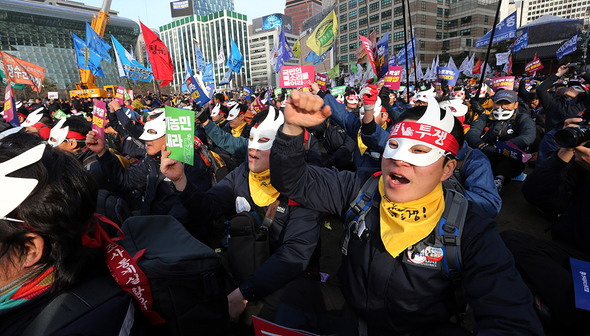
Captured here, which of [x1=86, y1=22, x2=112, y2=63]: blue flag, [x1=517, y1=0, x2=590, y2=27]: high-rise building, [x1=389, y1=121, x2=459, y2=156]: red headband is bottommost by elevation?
[x1=389, y1=121, x2=459, y2=156]: red headband

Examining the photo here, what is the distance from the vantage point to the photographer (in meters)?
2.29

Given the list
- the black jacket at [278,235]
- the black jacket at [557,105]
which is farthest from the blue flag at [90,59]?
the black jacket at [557,105]

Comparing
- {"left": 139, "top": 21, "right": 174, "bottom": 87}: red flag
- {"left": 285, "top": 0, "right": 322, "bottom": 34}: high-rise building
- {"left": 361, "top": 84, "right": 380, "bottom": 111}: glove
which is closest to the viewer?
{"left": 361, "top": 84, "right": 380, "bottom": 111}: glove

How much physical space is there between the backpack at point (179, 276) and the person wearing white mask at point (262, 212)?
445mm

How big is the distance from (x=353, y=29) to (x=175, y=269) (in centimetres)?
7677

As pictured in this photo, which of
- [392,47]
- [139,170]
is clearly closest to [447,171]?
[139,170]

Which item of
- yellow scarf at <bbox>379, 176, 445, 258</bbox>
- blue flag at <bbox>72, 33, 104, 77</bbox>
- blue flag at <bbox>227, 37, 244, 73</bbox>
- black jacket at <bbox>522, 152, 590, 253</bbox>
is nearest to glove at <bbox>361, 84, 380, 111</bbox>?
yellow scarf at <bbox>379, 176, 445, 258</bbox>

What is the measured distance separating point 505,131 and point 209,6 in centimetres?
18405

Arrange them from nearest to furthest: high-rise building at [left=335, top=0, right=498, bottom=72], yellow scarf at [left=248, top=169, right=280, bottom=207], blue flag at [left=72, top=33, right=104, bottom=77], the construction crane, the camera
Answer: the camera
yellow scarf at [left=248, top=169, right=280, bottom=207]
blue flag at [left=72, top=33, right=104, bottom=77]
the construction crane
high-rise building at [left=335, top=0, right=498, bottom=72]

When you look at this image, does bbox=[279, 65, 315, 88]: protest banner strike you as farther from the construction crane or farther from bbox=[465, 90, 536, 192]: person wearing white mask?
the construction crane

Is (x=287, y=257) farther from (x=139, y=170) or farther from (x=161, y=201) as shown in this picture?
(x=139, y=170)

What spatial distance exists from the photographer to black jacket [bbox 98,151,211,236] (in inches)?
130

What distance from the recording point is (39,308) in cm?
108

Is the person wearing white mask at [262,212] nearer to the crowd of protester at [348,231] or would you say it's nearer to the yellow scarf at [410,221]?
the crowd of protester at [348,231]
